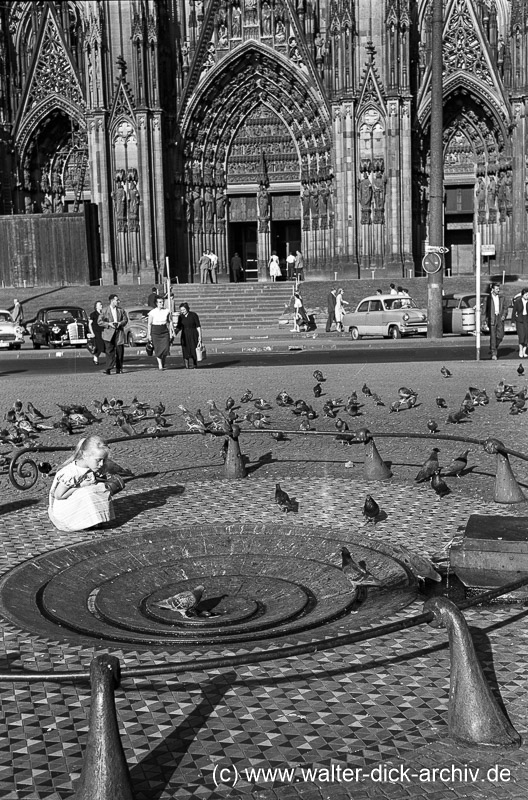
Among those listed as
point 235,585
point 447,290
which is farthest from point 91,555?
point 447,290

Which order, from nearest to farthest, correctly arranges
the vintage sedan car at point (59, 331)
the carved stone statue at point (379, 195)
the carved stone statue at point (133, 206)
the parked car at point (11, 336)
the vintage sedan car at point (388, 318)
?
the vintage sedan car at point (388, 318), the vintage sedan car at point (59, 331), the parked car at point (11, 336), the carved stone statue at point (379, 195), the carved stone statue at point (133, 206)

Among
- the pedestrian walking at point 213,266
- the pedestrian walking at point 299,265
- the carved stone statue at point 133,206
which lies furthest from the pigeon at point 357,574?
the carved stone statue at point 133,206

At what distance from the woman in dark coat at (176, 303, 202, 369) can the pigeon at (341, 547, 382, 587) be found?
13046 mm

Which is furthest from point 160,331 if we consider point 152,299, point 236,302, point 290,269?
point 290,269

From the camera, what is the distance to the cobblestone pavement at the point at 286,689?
4.48 m

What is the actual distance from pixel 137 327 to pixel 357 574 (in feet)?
81.5

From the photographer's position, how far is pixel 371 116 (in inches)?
1503

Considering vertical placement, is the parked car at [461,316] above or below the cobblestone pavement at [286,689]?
above

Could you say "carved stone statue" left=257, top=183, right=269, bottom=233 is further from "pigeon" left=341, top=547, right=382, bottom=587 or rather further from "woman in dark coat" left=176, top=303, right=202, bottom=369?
"pigeon" left=341, top=547, right=382, bottom=587

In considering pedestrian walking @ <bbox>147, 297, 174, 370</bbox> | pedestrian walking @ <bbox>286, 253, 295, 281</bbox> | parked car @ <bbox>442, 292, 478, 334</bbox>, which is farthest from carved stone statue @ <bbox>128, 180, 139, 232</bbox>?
pedestrian walking @ <bbox>147, 297, 174, 370</bbox>

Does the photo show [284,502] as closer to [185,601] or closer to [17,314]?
[185,601]

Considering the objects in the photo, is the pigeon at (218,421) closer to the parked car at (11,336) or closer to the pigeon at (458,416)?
the pigeon at (458,416)

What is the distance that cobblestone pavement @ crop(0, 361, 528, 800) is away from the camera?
448 cm

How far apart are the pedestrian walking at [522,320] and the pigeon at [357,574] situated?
15215 millimetres
